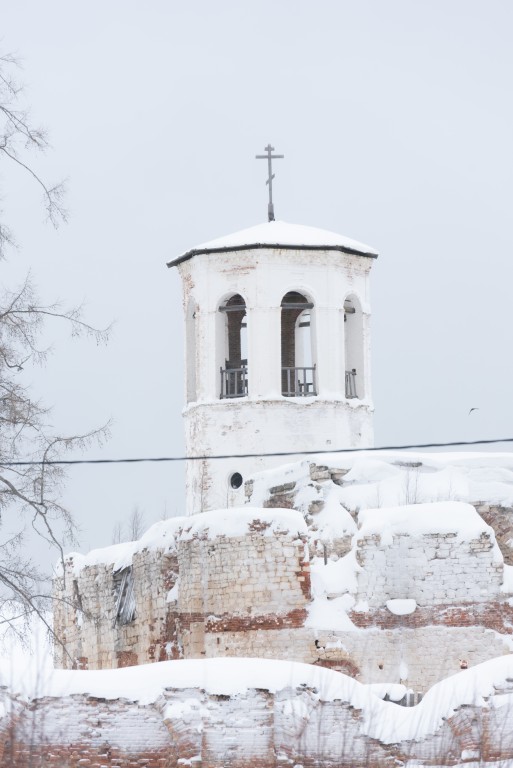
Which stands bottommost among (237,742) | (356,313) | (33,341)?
(237,742)

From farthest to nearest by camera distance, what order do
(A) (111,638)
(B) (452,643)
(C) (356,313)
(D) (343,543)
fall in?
(C) (356,313), (A) (111,638), (D) (343,543), (B) (452,643)

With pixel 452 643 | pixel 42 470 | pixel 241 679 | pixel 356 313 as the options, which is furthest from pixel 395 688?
pixel 356 313

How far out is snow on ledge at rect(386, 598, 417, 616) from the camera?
21672 mm

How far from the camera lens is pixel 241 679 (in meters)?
15.2

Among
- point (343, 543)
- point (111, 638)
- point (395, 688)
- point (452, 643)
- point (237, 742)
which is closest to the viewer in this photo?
point (237, 742)

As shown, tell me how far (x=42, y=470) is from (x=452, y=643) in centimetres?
695

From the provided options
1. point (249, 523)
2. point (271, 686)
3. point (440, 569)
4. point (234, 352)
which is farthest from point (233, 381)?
point (271, 686)

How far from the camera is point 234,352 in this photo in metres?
30.5

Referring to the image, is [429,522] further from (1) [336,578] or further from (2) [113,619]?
(2) [113,619]

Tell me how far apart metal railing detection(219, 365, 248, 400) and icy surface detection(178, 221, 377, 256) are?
203 centimetres

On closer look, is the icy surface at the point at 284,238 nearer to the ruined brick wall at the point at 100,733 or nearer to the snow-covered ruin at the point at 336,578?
the snow-covered ruin at the point at 336,578

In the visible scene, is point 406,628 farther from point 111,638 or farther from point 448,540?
point 111,638

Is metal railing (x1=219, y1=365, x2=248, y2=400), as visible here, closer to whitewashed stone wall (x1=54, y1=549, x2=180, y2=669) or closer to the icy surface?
the icy surface

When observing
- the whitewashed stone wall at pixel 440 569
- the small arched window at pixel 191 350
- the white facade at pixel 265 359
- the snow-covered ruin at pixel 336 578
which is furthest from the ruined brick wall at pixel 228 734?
the small arched window at pixel 191 350
